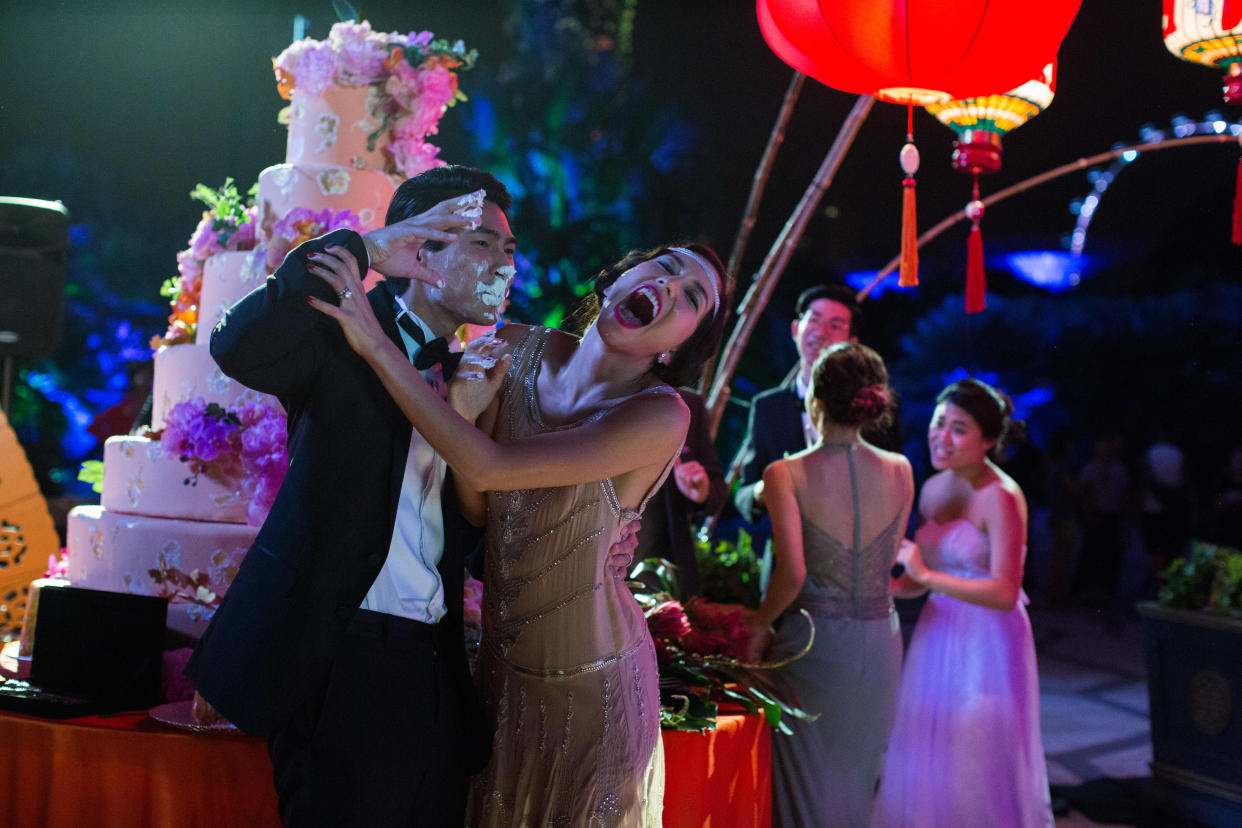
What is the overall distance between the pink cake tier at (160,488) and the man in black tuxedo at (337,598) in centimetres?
116

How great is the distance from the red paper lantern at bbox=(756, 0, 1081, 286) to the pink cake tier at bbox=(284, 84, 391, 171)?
122 cm

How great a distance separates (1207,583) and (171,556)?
4.15 metres

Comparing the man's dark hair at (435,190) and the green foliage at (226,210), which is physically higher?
the green foliage at (226,210)

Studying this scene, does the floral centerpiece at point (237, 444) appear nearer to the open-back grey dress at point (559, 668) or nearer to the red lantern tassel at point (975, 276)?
the open-back grey dress at point (559, 668)

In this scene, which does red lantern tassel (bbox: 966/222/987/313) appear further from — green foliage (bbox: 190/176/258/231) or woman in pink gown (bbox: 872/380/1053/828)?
green foliage (bbox: 190/176/258/231)

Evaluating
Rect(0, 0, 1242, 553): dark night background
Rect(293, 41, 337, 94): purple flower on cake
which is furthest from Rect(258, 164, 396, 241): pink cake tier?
Rect(0, 0, 1242, 553): dark night background

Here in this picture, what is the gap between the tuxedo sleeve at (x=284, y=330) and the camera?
1.52 m

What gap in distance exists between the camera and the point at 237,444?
104 inches

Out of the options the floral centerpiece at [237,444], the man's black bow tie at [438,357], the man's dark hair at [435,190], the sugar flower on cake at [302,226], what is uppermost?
the sugar flower on cake at [302,226]

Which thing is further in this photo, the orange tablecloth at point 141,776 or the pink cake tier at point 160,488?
A: the pink cake tier at point 160,488

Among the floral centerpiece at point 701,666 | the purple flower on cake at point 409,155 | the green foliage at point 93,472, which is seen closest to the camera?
the floral centerpiece at point 701,666

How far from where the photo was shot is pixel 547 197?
9.77 meters

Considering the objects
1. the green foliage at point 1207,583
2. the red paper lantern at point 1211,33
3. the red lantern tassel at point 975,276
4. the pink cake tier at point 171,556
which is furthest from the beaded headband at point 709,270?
the green foliage at point 1207,583

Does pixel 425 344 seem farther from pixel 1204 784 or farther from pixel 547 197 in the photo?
pixel 547 197
